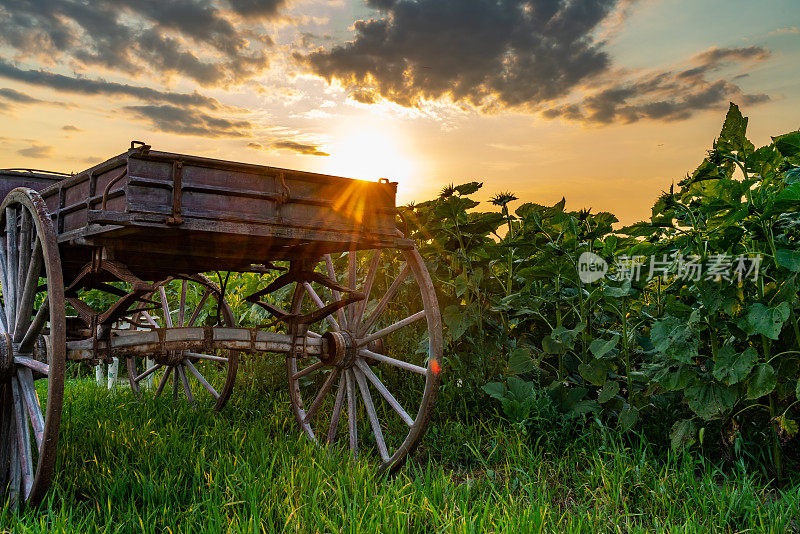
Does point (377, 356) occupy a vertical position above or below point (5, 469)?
above

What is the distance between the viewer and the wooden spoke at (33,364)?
3.25m

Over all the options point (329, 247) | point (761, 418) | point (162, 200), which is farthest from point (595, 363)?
point (162, 200)

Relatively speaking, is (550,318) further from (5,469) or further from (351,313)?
(5,469)

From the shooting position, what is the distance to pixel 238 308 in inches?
289

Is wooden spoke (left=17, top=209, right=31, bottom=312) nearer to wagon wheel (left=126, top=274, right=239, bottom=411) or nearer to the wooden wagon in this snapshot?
the wooden wagon

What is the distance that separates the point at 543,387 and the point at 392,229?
58.0 inches

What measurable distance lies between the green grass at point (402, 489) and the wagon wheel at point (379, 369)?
1.00 ft

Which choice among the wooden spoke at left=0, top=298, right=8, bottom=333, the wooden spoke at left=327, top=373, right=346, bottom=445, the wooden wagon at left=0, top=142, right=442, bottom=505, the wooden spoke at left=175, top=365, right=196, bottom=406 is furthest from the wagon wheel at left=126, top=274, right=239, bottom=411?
the wooden spoke at left=327, top=373, right=346, bottom=445

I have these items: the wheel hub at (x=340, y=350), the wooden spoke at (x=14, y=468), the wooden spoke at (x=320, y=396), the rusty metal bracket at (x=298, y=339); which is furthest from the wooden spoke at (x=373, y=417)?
→ the wooden spoke at (x=14, y=468)

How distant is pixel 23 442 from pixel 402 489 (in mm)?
1989

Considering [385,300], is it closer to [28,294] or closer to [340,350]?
[340,350]

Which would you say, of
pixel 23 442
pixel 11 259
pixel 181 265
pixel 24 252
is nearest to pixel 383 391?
pixel 181 265

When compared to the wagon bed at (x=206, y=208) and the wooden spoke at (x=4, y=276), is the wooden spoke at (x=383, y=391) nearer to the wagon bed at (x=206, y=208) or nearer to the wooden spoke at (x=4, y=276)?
the wagon bed at (x=206, y=208)

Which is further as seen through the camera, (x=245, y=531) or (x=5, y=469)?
(x=5, y=469)
